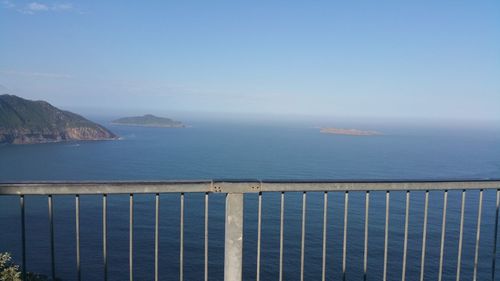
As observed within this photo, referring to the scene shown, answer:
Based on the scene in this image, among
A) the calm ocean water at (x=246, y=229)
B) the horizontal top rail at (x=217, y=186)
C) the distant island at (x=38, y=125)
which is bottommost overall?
the calm ocean water at (x=246, y=229)

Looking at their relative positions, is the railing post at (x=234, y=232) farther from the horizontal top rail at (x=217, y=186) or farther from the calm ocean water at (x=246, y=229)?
the calm ocean water at (x=246, y=229)

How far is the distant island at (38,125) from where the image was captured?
12708 cm

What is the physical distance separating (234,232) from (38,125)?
14759cm

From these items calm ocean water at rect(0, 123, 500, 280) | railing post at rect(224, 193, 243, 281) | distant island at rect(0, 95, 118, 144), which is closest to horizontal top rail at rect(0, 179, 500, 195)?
railing post at rect(224, 193, 243, 281)

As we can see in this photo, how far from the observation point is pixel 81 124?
147 m

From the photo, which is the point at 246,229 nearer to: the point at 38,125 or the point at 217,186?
the point at 217,186

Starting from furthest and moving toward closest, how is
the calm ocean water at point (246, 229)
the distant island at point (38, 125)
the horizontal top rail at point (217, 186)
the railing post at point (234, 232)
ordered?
the distant island at point (38, 125) → the calm ocean water at point (246, 229) → the railing post at point (234, 232) → the horizontal top rail at point (217, 186)

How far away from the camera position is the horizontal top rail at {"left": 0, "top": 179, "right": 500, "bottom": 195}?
9.78 ft

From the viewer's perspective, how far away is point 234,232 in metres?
3.34

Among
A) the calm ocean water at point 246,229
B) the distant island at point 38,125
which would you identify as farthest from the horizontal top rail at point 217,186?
the distant island at point 38,125

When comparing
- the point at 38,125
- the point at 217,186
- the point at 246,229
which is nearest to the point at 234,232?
the point at 217,186

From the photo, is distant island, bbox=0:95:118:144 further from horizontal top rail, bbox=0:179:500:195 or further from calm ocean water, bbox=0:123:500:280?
horizontal top rail, bbox=0:179:500:195

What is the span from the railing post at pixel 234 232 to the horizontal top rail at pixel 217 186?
0.09 meters

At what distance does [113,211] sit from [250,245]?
17.4 m
